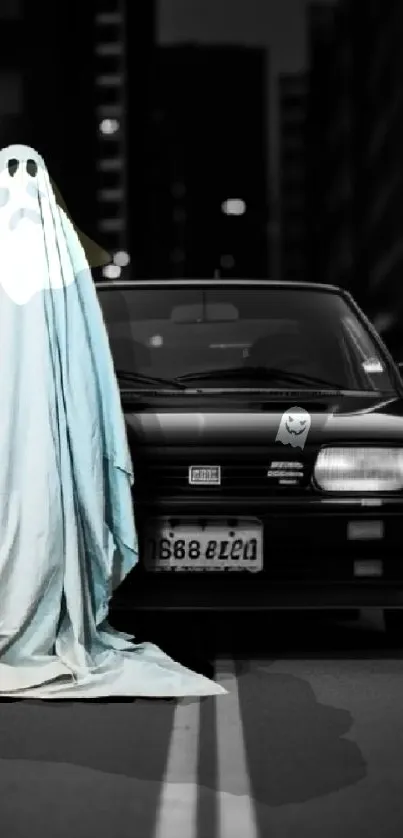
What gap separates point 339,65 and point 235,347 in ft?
424

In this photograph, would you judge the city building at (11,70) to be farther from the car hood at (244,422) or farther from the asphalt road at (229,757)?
the asphalt road at (229,757)

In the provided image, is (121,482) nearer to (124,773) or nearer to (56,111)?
(124,773)

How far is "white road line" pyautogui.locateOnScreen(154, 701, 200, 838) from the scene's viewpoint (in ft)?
12.8

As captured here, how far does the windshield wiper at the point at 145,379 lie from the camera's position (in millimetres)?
7186

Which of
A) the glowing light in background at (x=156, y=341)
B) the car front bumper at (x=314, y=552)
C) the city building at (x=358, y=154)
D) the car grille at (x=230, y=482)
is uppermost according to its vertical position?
the glowing light in background at (x=156, y=341)

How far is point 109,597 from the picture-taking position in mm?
6227

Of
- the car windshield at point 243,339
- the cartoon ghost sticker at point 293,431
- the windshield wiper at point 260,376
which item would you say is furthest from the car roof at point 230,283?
the cartoon ghost sticker at point 293,431

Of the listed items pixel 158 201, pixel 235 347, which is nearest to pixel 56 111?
pixel 235 347

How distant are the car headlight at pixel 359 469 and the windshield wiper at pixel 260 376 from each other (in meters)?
0.87

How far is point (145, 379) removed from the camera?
7.26m

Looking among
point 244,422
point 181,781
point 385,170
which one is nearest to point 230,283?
point 244,422

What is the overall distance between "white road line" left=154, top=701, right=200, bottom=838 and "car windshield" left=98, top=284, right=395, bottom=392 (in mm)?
2148

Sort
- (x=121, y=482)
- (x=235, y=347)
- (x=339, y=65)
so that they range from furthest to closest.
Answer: (x=339, y=65) < (x=235, y=347) < (x=121, y=482)

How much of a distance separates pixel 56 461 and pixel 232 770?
196 centimetres
